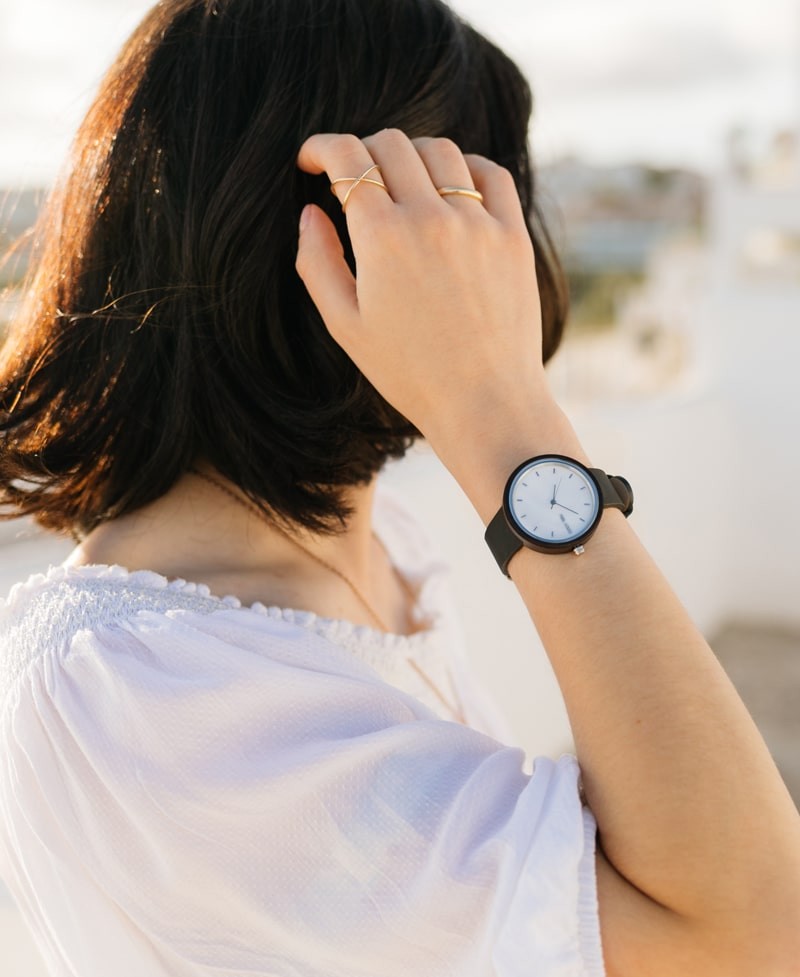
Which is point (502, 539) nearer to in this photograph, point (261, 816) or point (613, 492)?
point (613, 492)

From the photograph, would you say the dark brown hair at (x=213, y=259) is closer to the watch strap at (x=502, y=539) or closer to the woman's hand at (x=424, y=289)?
the woman's hand at (x=424, y=289)

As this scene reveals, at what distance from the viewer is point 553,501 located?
78 centimetres

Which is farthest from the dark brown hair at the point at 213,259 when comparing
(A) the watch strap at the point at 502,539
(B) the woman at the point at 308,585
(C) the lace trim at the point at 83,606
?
(A) the watch strap at the point at 502,539

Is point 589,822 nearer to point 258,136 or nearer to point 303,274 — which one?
point 303,274

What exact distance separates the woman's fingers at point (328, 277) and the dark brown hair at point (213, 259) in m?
0.05

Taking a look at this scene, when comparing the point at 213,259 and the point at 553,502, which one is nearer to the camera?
the point at 553,502

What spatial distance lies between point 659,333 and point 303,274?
21.5m

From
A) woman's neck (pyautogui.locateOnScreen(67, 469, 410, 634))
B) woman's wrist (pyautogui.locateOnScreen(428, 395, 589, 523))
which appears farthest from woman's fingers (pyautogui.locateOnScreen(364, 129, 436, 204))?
woman's neck (pyautogui.locateOnScreen(67, 469, 410, 634))

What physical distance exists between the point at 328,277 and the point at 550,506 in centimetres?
25

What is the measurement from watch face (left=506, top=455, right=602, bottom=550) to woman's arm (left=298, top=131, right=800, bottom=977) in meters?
0.01

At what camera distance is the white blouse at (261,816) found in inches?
28.7

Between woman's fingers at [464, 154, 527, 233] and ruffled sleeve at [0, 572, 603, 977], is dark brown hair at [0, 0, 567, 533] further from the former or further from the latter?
ruffled sleeve at [0, 572, 603, 977]

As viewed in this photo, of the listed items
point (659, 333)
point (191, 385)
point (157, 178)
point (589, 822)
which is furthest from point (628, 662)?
point (659, 333)

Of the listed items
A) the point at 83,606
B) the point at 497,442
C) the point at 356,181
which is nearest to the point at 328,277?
the point at 356,181
